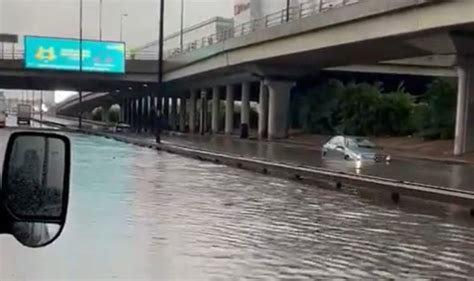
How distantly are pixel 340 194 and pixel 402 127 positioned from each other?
42.3 meters

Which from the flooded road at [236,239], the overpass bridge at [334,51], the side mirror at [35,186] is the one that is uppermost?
the overpass bridge at [334,51]

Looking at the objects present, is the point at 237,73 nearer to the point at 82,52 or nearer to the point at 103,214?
the point at 82,52

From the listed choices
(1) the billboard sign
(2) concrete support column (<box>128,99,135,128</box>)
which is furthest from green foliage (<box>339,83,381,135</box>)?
(2) concrete support column (<box>128,99,135,128</box>)

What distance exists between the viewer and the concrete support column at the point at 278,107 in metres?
64.6

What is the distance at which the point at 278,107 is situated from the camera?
214 feet

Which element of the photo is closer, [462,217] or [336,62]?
[462,217]

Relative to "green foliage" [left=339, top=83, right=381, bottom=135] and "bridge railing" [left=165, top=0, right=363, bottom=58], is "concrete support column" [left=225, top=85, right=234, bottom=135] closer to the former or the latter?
"bridge railing" [left=165, top=0, right=363, bottom=58]

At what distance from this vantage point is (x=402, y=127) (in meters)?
60.2

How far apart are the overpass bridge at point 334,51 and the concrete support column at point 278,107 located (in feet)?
0.27

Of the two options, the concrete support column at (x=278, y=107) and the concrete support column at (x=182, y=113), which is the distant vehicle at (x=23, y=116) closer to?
the concrete support column at (x=182, y=113)

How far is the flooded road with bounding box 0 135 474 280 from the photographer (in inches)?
345

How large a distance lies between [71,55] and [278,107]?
69.5ft

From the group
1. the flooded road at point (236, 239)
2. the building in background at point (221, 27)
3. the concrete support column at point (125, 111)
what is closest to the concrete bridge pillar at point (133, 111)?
the concrete support column at point (125, 111)

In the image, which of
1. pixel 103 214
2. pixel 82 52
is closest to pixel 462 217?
pixel 103 214
